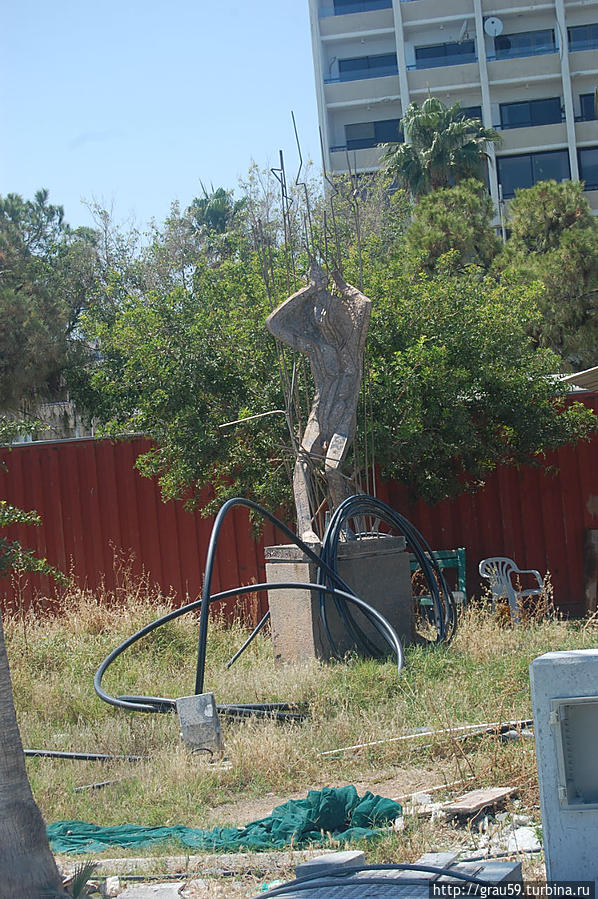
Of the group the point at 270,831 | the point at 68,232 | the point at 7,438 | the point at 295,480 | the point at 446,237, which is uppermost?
the point at 68,232

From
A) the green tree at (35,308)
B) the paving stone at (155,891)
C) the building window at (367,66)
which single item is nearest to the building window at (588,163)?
the building window at (367,66)

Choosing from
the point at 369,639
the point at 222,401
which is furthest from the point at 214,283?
the point at 369,639

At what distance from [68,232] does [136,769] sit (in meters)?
23.6

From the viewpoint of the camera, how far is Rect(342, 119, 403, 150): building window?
44.2 meters

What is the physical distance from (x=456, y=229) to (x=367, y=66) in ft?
96.4

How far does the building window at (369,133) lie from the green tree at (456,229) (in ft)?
80.6

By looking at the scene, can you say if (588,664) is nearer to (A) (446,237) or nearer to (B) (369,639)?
(B) (369,639)

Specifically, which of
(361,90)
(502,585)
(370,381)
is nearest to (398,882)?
(370,381)

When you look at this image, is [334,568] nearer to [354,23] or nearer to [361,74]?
[361,74]

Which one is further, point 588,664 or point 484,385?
point 484,385

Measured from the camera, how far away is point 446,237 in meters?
19.5

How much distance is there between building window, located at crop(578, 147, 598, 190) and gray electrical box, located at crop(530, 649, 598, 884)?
140 feet

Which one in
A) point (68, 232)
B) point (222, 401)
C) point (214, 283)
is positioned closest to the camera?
point (222, 401)

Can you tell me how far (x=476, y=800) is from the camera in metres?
4.43
